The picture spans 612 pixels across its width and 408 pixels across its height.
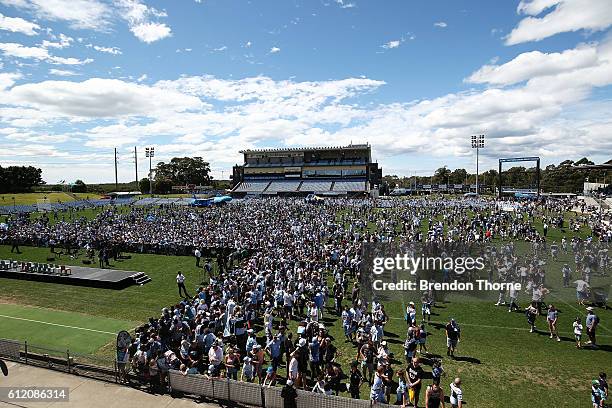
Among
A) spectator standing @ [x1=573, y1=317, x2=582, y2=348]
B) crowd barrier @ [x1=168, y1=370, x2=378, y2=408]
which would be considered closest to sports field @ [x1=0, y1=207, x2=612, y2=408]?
spectator standing @ [x1=573, y1=317, x2=582, y2=348]

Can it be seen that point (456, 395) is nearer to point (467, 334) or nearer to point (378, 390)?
point (378, 390)

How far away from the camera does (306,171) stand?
9138 cm

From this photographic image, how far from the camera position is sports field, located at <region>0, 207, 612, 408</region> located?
31.0ft

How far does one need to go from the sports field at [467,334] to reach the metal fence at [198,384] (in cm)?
187


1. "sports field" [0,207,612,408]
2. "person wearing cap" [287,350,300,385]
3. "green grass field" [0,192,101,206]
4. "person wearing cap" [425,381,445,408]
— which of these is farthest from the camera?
"green grass field" [0,192,101,206]

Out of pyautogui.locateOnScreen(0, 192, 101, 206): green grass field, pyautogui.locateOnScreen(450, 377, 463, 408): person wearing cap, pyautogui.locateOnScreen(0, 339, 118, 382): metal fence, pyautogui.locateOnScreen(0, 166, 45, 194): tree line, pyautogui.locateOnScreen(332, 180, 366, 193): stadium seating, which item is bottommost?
pyautogui.locateOnScreen(0, 339, 118, 382): metal fence

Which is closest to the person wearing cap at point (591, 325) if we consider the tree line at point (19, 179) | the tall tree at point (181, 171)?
the tree line at point (19, 179)

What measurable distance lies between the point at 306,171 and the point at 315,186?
8.63m

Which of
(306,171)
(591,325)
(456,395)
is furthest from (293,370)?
(306,171)

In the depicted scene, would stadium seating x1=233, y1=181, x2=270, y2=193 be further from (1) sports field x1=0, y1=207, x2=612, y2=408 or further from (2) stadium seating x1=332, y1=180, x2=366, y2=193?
(1) sports field x1=0, y1=207, x2=612, y2=408

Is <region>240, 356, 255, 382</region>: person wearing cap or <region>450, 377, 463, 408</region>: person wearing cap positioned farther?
<region>240, 356, 255, 382</region>: person wearing cap

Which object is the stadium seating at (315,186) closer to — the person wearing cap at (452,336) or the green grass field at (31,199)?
the green grass field at (31,199)

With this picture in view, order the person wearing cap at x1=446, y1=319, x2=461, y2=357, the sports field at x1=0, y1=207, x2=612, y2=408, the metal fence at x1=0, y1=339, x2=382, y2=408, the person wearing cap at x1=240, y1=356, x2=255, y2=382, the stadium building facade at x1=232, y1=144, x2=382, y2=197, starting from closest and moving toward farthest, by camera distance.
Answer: the metal fence at x1=0, y1=339, x2=382, y2=408 < the person wearing cap at x1=240, y1=356, x2=255, y2=382 < the sports field at x1=0, y1=207, x2=612, y2=408 < the person wearing cap at x1=446, y1=319, x2=461, y2=357 < the stadium building facade at x1=232, y1=144, x2=382, y2=197

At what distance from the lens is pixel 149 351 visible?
956 centimetres
